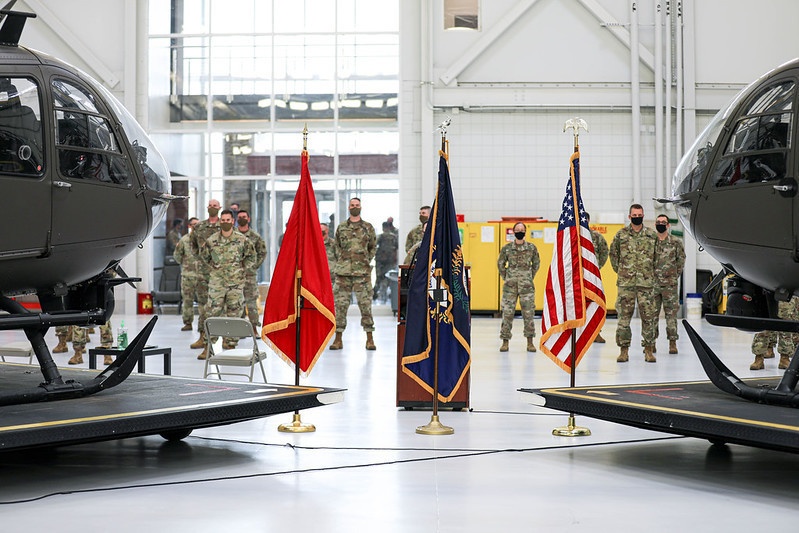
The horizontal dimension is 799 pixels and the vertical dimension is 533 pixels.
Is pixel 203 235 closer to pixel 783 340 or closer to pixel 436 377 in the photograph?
pixel 436 377

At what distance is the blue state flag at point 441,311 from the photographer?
6738 mm

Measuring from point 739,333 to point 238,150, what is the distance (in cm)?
1019

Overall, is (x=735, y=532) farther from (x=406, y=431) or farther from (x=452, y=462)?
(x=406, y=431)

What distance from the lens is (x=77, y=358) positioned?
10.4 metres

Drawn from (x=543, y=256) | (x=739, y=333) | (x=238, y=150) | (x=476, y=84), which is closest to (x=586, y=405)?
(x=739, y=333)

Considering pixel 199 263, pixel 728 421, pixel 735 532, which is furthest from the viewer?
pixel 199 263

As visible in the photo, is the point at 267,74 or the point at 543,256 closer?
the point at 543,256

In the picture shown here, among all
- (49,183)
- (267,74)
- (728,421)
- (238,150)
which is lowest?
(728,421)

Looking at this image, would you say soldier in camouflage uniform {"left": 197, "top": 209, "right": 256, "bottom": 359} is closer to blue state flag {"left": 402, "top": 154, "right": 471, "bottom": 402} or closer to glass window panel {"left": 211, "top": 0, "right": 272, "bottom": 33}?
blue state flag {"left": 402, "top": 154, "right": 471, "bottom": 402}

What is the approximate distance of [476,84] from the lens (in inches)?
725

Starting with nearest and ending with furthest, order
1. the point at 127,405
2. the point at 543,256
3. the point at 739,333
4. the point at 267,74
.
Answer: the point at 127,405
the point at 739,333
the point at 543,256
the point at 267,74

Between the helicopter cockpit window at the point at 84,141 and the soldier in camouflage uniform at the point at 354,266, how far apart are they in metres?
6.30

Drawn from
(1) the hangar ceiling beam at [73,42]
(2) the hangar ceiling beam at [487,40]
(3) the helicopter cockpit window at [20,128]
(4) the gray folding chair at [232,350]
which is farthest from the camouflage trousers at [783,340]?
(1) the hangar ceiling beam at [73,42]

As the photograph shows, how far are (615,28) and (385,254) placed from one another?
6.16 metres
